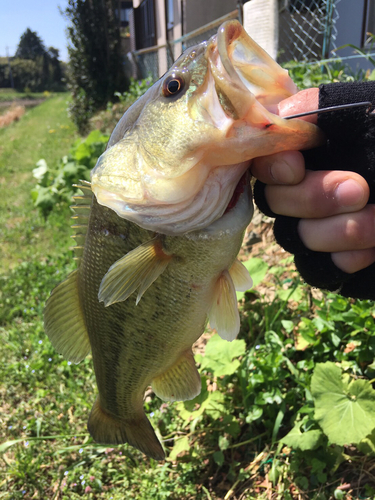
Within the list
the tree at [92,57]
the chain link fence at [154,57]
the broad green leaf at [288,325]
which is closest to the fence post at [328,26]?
the chain link fence at [154,57]

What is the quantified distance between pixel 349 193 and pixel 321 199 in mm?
80

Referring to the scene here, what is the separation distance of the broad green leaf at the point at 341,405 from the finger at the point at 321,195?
1045mm

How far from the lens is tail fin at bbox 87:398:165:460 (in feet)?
6.35

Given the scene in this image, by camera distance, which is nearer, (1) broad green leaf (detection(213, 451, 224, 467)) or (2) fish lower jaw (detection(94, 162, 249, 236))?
(2) fish lower jaw (detection(94, 162, 249, 236))

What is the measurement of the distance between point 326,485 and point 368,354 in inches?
26.9

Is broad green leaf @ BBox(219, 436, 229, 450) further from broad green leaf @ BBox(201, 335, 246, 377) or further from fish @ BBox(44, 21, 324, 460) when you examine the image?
fish @ BBox(44, 21, 324, 460)

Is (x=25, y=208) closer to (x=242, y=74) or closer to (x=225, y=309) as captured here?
(x=225, y=309)

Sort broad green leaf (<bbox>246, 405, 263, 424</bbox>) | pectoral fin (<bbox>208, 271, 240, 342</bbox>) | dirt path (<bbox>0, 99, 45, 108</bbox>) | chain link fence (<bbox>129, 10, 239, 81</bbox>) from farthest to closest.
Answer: dirt path (<bbox>0, 99, 45, 108</bbox>)
chain link fence (<bbox>129, 10, 239, 81</bbox>)
broad green leaf (<bbox>246, 405, 263, 424</bbox>)
pectoral fin (<bbox>208, 271, 240, 342</bbox>)

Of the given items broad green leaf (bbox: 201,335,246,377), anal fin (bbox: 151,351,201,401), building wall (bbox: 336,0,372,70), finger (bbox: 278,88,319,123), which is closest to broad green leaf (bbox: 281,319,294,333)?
broad green leaf (bbox: 201,335,246,377)

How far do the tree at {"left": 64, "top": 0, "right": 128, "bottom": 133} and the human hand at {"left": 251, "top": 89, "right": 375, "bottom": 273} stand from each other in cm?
1431

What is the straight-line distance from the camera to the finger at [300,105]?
118cm

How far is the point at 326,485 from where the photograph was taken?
2021 millimetres

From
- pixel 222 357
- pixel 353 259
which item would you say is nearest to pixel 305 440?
pixel 222 357

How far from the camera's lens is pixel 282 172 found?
1.20 metres
